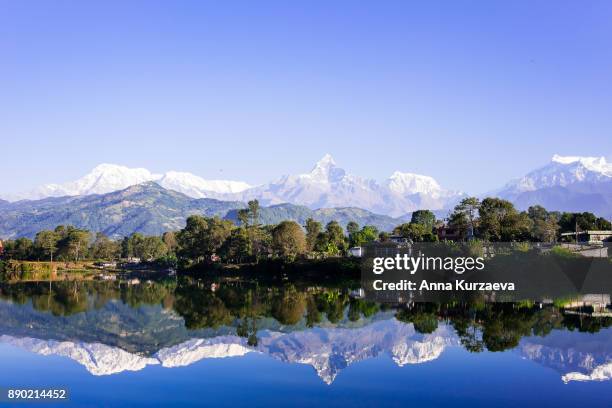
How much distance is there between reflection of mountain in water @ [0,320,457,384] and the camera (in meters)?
34.6

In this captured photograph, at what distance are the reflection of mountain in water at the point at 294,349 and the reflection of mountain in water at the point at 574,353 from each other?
5.13 meters

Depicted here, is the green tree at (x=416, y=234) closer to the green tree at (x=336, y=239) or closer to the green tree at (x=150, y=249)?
the green tree at (x=336, y=239)

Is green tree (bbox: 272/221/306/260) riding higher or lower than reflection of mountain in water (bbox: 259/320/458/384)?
higher

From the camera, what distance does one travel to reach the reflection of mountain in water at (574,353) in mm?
31094

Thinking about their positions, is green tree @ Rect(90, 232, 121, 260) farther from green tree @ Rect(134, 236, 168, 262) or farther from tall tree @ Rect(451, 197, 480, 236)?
tall tree @ Rect(451, 197, 480, 236)

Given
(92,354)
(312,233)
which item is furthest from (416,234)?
(92,354)

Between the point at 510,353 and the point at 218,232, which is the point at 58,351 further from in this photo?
the point at 218,232

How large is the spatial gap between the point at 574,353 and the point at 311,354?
599 inches

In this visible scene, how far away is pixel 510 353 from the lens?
118 ft

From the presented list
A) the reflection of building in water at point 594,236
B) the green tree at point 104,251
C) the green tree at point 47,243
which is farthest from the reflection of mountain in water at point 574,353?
the green tree at point 104,251

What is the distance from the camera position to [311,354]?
124 feet

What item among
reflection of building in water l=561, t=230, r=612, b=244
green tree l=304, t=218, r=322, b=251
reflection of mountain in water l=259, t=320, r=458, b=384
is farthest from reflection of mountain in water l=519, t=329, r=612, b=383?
green tree l=304, t=218, r=322, b=251

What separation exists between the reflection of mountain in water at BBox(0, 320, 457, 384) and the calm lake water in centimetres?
12

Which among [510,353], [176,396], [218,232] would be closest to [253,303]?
[510,353]
